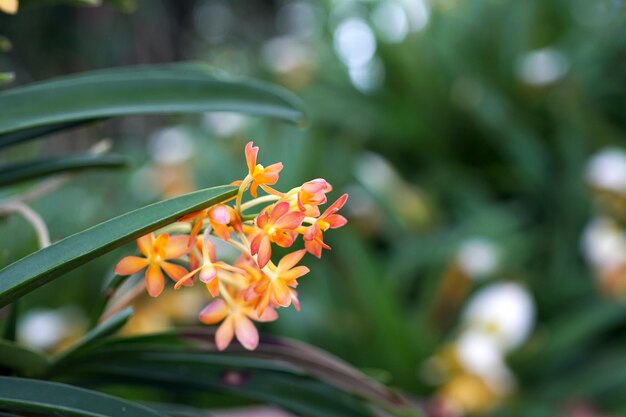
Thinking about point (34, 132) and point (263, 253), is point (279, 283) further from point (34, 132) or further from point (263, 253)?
point (34, 132)

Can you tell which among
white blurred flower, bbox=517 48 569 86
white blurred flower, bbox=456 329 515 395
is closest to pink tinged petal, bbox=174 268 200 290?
white blurred flower, bbox=456 329 515 395

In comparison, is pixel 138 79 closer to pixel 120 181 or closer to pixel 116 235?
pixel 116 235

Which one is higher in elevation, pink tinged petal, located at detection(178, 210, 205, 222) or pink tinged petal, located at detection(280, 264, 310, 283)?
pink tinged petal, located at detection(178, 210, 205, 222)

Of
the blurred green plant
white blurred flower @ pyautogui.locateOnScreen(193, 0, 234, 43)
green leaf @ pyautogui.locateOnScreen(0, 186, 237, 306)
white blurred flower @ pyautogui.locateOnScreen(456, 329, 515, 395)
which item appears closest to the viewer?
green leaf @ pyautogui.locateOnScreen(0, 186, 237, 306)

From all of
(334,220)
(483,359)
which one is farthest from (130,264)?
(483,359)

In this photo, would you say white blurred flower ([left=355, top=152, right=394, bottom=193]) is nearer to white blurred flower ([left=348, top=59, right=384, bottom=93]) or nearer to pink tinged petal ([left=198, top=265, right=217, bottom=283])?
white blurred flower ([left=348, top=59, right=384, bottom=93])
